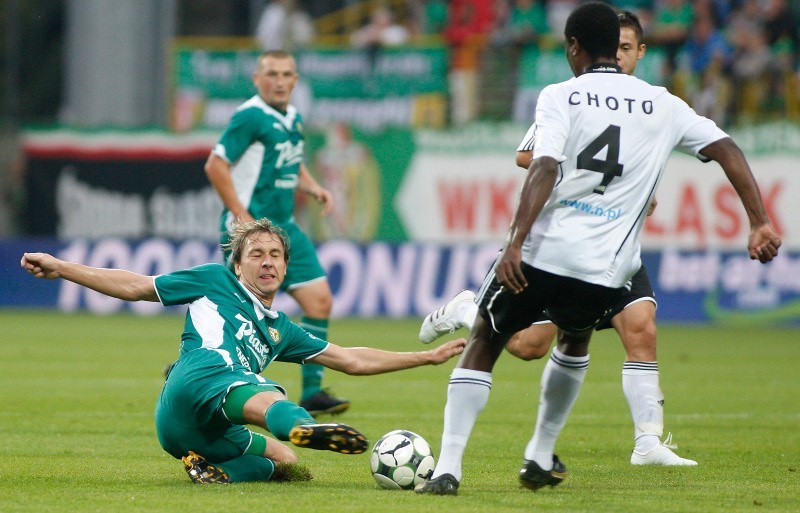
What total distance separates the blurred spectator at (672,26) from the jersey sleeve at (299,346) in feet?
46.6

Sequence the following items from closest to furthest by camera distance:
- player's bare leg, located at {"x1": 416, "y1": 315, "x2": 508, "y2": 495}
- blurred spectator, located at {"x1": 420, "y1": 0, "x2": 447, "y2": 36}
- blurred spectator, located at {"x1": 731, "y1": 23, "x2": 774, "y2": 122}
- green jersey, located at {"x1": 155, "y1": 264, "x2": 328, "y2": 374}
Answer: player's bare leg, located at {"x1": 416, "y1": 315, "x2": 508, "y2": 495} < green jersey, located at {"x1": 155, "y1": 264, "x2": 328, "y2": 374} < blurred spectator, located at {"x1": 731, "y1": 23, "x2": 774, "y2": 122} < blurred spectator, located at {"x1": 420, "y1": 0, "x2": 447, "y2": 36}

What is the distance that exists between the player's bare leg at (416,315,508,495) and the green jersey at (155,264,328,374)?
1.03 meters

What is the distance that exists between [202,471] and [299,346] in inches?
31.1

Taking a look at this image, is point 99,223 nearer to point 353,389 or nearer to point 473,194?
point 473,194

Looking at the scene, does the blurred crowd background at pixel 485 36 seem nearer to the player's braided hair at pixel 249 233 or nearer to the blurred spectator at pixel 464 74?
the blurred spectator at pixel 464 74

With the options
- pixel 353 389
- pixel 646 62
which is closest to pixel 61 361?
pixel 353 389

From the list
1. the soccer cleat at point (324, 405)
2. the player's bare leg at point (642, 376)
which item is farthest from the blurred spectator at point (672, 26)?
the player's bare leg at point (642, 376)

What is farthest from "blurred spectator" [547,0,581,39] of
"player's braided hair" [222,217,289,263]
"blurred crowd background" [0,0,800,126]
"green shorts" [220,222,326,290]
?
"player's braided hair" [222,217,289,263]

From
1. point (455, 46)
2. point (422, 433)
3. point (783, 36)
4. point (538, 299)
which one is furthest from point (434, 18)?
point (538, 299)

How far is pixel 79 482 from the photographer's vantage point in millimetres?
6480

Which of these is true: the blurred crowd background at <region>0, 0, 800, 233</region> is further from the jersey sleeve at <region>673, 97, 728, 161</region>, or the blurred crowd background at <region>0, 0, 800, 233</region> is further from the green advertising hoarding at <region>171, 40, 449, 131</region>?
the jersey sleeve at <region>673, 97, 728, 161</region>

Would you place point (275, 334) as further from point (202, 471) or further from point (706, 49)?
point (706, 49)

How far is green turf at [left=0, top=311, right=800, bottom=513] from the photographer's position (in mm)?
6008

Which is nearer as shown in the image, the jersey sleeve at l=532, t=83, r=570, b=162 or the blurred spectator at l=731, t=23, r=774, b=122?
the jersey sleeve at l=532, t=83, r=570, b=162
